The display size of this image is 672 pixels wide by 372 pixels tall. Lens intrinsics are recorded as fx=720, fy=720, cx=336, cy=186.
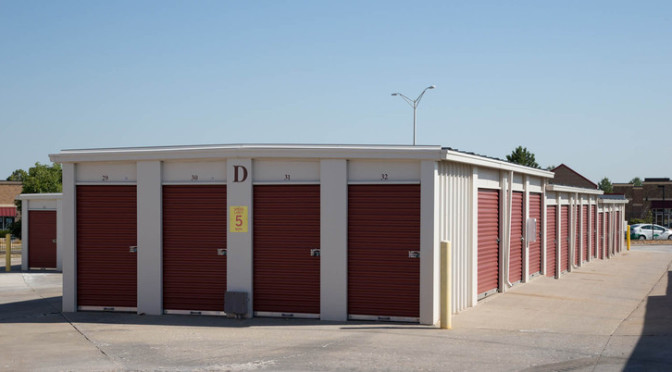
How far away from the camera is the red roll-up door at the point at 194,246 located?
624 inches

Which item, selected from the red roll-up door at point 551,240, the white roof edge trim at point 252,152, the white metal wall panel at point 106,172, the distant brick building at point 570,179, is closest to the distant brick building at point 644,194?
the distant brick building at point 570,179

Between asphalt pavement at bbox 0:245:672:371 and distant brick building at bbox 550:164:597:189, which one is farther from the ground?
distant brick building at bbox 550:164:597:189

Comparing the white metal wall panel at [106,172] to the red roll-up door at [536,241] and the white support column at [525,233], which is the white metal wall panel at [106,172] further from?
the red roll-up door at [536,241]

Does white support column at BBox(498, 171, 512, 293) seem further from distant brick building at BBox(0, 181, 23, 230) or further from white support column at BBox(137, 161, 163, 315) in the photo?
distant brick building at BBox(0, 181, 23, 230)

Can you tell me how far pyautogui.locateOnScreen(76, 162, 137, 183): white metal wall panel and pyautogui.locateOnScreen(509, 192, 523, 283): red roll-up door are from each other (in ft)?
36.6

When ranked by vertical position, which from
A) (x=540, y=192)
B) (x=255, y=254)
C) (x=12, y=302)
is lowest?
(x=12, y=302)

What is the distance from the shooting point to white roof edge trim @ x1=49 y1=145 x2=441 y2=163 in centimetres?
1450

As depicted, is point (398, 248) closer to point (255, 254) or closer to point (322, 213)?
point (322, 213)

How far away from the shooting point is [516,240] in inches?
872

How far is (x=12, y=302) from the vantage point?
19.3 meters

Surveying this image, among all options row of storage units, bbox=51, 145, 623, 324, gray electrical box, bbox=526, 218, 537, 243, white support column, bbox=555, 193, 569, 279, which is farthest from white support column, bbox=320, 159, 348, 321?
white support column, bbox=555, 193, 569, 279

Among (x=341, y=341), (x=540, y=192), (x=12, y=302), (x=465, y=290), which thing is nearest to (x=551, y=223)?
(x=540, y=192)

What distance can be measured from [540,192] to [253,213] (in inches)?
506

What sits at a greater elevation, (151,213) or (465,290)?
(151,213)
